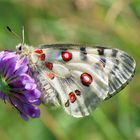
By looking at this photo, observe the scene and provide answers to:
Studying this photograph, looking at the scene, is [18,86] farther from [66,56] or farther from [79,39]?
[79,39]

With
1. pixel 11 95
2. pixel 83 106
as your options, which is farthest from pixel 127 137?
pixel 11 95

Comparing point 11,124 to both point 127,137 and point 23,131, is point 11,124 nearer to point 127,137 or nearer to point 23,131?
point 23,131

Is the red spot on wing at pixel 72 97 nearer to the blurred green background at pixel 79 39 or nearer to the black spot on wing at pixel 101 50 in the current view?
the black spot on wing at pixel 101 50

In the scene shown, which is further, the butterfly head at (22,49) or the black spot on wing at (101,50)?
the black spot on wing at (101,50)

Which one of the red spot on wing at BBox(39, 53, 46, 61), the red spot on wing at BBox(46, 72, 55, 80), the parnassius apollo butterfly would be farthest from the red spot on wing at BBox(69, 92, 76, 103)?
the red spot on wing at BBox(39, 53, 46, 61)

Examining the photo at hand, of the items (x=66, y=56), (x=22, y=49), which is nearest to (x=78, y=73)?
(x=66, y=56)

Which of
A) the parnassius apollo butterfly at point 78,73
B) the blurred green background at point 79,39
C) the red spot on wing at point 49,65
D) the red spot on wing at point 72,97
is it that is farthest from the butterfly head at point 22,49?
the blurred green background at point 79,39
